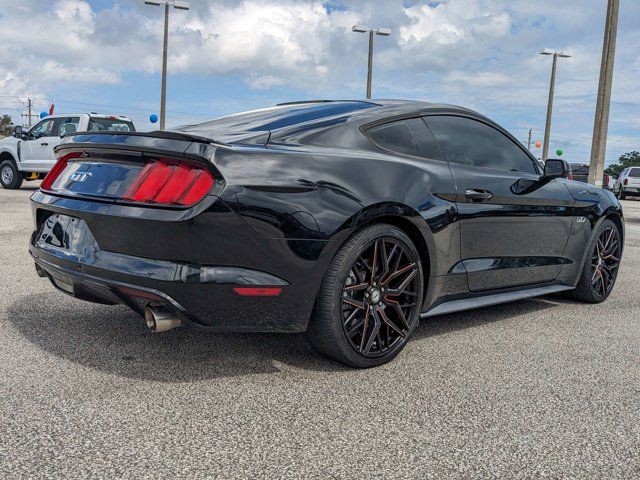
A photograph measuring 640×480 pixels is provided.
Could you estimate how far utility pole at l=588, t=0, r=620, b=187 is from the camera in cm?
1755

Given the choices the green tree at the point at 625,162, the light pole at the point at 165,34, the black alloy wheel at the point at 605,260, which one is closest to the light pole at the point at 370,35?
the light pole at the point at 165,34

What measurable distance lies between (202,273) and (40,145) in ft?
48.4

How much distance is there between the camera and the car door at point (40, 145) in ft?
51.8

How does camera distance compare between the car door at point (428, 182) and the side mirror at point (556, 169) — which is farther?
the side mirror at point (556, 169)

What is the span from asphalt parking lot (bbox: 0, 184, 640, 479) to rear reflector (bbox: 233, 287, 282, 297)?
45cm

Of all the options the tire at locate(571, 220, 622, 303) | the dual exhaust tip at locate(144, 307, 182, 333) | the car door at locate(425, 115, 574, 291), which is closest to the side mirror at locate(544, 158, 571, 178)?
the car door at locate(425, 115, 574, 291)

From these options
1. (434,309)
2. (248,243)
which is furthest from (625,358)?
(248,243)

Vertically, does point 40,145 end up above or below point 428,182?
below

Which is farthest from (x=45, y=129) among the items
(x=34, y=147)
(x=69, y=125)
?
(x=69, y=125)

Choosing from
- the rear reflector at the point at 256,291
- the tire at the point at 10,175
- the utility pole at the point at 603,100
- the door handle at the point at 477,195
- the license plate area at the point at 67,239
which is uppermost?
the utility pole at the point at 603,100

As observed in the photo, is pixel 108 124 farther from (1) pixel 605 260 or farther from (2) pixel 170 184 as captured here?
(2) pixel 170 184

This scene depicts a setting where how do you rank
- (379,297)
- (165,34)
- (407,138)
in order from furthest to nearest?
1. (165,34)
2. (407,138)
3. (379,297)

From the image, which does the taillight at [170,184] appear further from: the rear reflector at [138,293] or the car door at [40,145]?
the car door at [40,145]

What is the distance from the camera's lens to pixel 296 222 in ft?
9.53
